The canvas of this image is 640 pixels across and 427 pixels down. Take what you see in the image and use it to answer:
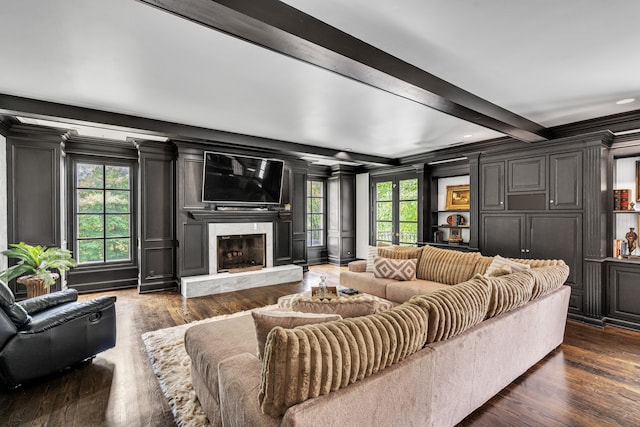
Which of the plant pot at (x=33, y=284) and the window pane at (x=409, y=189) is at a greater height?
the window pane at (x=409, y=189)

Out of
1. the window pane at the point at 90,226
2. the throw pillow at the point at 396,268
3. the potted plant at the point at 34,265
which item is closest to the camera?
the potted plant at the point at 34,265

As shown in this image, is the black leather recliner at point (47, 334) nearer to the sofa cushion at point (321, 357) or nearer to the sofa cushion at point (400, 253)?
the sofa cushion at point (321, 357)

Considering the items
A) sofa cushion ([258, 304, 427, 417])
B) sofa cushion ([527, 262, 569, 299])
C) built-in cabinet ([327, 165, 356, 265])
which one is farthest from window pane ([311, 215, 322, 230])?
sofa cushion ([258, 304, 427, 417])

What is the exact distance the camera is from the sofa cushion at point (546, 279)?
262 cm

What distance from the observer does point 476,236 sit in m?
5.28

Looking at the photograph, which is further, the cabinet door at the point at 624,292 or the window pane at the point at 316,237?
the window pane at the point at 316,237

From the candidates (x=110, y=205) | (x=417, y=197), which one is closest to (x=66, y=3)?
(x=110, y=205)

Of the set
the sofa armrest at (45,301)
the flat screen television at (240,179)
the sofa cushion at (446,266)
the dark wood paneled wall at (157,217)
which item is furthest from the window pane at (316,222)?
the sofa armrest at (45,301)

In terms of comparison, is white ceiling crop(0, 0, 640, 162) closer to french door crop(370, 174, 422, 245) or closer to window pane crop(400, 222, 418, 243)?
french door crop(370, 174, 422, 245)

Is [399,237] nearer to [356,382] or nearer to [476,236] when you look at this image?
[476,236]

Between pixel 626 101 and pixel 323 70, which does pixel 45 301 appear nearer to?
pixel 323 70

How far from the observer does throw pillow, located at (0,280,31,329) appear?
2303 millimetres

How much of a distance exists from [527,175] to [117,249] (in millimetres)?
6827

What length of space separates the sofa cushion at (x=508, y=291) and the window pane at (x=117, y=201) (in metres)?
5.67
